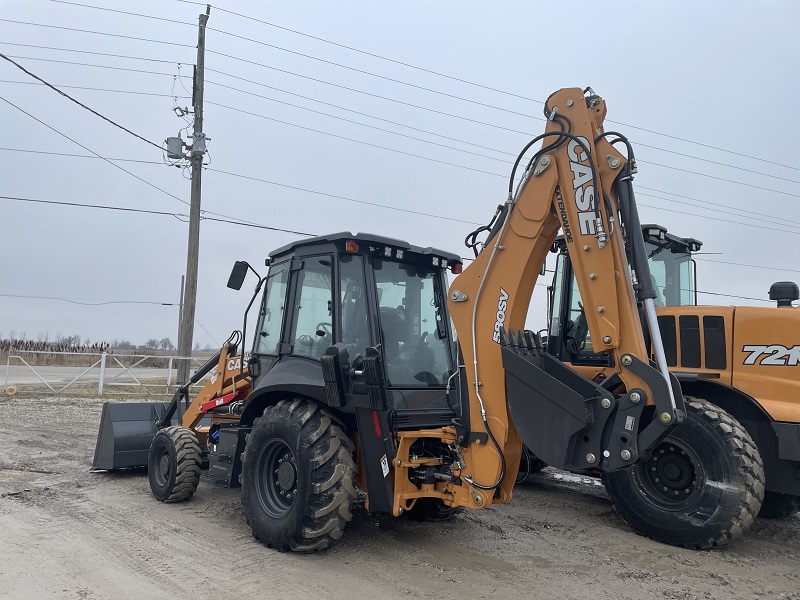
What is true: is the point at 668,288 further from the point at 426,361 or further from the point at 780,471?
the point at 426,361

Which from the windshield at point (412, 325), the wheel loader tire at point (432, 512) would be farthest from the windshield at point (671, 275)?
the wheel loader tire at point (432, 512)

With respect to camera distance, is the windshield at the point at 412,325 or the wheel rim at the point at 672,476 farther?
the wheel rim at the point at 672,476

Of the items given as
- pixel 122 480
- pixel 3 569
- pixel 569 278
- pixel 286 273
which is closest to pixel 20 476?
pixel 122 480

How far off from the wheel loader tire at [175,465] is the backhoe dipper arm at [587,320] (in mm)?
3228

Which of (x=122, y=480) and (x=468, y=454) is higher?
(x=468, y=454)

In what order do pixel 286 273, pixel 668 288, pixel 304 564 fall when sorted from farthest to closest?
pixel 668 288, pixel 286 273, pixel 304 564

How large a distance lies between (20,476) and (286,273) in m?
4.32

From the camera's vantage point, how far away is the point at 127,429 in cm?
757

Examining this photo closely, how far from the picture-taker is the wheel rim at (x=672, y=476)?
5.54m

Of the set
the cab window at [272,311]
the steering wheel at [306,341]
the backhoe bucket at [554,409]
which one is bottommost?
the backhoe bucket at [554,409]

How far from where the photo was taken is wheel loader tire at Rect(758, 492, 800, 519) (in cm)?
633

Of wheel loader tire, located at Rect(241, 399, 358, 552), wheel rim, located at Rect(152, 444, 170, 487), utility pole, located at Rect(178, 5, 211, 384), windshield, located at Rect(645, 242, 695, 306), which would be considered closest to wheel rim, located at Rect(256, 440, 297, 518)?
wheel loader tire, located at Rect(241, 399, 358, 552)

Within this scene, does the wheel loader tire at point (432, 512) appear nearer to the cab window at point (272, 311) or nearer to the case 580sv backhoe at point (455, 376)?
the case 580sv backhoe at point (455, 376)

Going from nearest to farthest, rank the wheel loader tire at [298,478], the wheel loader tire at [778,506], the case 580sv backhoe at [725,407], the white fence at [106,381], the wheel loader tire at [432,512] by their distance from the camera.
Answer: the wheel loader tire at [298,478] → the case 580sv backhoe at [725,407] → the wheel loader tire at [432,512] → the wheel loader tire at [778,506] → the white fence at [106,381]
